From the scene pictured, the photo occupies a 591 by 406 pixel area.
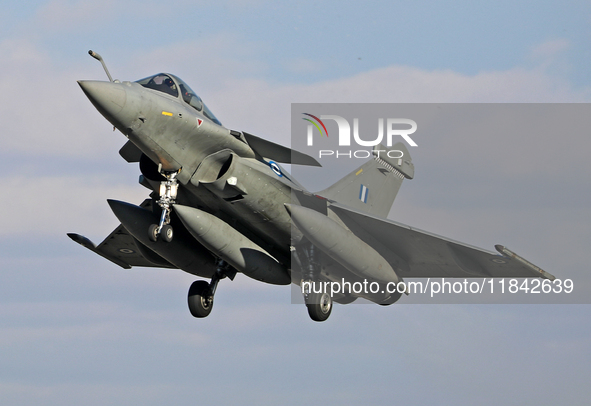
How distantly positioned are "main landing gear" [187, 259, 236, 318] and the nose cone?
508 cm

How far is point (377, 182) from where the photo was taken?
20.5m

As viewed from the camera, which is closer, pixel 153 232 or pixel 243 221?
pixel 153 232

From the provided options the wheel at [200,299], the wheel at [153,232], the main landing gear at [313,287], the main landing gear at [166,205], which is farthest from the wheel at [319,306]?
the wheel at [153,232]

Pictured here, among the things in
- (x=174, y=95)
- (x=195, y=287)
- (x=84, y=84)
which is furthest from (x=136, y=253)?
(x=84, y=84)

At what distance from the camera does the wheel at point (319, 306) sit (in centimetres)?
1733

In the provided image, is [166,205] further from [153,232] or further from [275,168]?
[275,168]

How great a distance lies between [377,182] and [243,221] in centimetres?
543

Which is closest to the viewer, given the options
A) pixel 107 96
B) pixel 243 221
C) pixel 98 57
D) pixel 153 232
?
pixel 107 96

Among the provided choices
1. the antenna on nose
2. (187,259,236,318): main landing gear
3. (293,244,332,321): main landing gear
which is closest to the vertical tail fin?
(293,244,332,321): main landing gear

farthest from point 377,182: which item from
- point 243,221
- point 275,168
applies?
point 243,221

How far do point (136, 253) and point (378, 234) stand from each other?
645 cm

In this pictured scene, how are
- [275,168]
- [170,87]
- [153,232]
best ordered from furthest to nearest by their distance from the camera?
1. [275,168]
2. [170,87]
3. [153,232]

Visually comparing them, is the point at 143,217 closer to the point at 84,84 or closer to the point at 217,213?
the point at 217,213

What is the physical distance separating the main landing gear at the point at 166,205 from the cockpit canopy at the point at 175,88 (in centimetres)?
141
